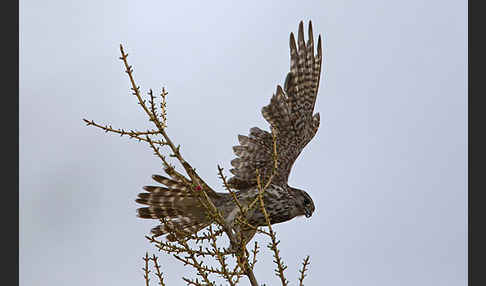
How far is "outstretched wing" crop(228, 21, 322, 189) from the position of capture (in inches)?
281

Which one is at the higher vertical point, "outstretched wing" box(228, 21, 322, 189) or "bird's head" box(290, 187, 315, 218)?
"outstretched wing" box(228, 21, 322, 189)

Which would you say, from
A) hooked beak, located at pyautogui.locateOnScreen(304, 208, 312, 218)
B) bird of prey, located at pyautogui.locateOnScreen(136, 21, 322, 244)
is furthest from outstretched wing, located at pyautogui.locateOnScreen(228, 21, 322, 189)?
hooked beak, located at pyautogui.locateOnScreen(304, 208, 312, 218)

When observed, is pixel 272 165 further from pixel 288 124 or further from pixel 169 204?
pixel 169 204

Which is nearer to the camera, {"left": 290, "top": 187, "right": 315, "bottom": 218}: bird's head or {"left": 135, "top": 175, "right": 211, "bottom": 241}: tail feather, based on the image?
{"left": 135, "top": 175, "right": 211, "bottom": 241}: tail feather

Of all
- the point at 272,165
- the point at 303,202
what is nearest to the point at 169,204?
the point at 272,165

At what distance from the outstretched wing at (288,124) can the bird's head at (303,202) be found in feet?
0.73

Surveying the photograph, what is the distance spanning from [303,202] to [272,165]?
2.11 feet

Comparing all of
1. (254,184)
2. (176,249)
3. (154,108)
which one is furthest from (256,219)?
(154,108)

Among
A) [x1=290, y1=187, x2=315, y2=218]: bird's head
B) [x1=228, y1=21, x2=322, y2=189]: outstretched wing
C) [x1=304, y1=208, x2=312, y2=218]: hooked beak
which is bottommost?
[x1=304, y1=208, x2=312, y2=218]: hooked beak

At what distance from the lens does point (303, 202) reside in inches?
297

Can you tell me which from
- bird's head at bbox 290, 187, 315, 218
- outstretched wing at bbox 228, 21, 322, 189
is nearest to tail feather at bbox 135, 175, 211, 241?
outstretched wing at bbox 228, 21, 322, 189

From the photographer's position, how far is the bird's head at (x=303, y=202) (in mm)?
7508

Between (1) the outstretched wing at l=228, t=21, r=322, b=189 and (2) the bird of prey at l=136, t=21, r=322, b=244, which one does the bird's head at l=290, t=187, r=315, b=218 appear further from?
(1) the outstretched wing at l=228, t=21, r=322, b=189

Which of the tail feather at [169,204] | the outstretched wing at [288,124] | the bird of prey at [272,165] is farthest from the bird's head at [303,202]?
the tail feather at [169,204]
